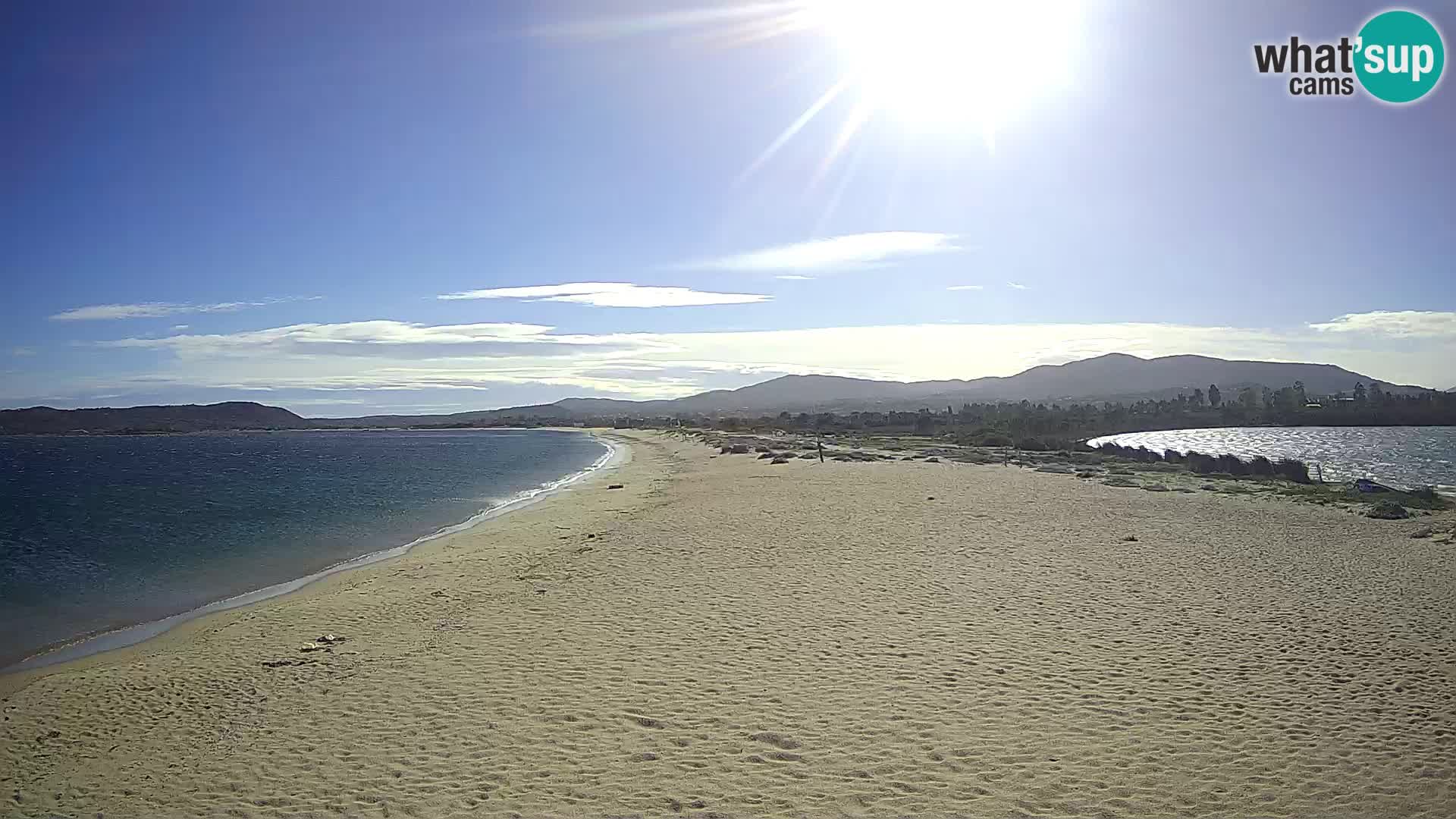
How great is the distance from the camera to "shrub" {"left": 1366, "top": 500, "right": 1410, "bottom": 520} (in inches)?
824

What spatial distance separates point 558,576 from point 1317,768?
11000 millimetres

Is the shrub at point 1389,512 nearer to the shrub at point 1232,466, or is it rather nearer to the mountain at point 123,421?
the shrub at point 1232,466

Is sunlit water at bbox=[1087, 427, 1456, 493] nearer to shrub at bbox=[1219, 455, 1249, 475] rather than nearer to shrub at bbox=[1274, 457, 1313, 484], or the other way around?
shrub at bbox=[1274, 457, 1313, 484]

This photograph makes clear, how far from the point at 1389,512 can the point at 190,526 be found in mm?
33801

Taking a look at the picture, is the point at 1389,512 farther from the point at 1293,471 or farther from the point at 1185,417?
the point at 1185,417

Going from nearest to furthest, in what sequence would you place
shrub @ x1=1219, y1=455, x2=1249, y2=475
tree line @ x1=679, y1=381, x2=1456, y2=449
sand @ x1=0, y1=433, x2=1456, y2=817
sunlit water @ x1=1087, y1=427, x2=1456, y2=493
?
sand @ x1=0, y1=433, x2=1456, y2=817 → shrub @ x1=1219, y1=455, x2=1249, y2=475 → sunlit water @ x1=1087, y1=427, x2=1456, y2=493 → tree line @ x1=679, y1=381, x2=1456, y2=449

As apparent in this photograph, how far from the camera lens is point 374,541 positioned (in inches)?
862

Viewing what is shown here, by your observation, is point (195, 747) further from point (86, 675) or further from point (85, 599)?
point (85, 599)

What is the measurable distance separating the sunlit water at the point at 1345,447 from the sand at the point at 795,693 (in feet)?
94.6

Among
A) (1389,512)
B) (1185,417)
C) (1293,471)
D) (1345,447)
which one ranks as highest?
(1185,417)

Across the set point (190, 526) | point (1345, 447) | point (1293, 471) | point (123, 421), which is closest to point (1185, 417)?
point (1345, 447)

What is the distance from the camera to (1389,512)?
2127 centimetres

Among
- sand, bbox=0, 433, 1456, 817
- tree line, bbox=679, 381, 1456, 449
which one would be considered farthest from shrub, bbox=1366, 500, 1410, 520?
tree line, bbox=679, 381, 1456, 449

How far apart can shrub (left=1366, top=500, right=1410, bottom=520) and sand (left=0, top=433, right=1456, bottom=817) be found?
6.25 m
